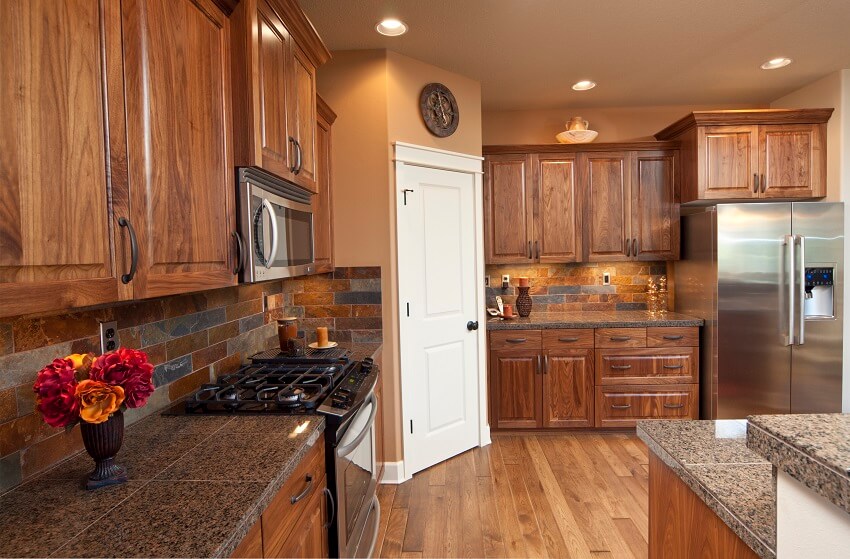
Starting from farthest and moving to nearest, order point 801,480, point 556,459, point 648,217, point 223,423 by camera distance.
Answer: point 648,217 → point 556,459 → point 223,423 → point 801,480

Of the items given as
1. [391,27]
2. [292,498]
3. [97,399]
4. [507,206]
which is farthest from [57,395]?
[507,206]

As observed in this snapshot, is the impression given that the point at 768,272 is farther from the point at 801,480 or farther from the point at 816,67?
the point at 801,480

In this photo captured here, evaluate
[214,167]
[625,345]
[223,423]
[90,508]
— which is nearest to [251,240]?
[214,167]

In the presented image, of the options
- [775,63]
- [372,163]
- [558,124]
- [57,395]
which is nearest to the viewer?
[57,395]

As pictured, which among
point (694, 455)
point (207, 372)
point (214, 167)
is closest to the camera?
point (694, 455)

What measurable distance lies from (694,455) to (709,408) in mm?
2955

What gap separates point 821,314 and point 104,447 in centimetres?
432

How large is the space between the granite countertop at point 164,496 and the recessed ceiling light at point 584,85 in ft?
10.8

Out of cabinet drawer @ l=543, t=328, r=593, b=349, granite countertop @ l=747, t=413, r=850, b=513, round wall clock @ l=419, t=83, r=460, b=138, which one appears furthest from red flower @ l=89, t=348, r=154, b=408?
cabinet drawer @ l=543, t=328, r=593, b=349

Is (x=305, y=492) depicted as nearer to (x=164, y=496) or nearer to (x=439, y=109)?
(x=164, y=496)

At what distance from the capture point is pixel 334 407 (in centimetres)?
173

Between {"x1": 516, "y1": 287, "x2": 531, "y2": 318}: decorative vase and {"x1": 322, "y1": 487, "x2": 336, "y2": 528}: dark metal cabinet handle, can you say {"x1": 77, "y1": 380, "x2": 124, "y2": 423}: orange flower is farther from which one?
{"x1": 516, "y1": 287, "x2": 531, "y2": 318}: decorative vase

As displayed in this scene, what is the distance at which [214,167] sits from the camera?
150cm

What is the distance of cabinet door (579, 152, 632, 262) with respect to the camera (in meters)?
4.16
